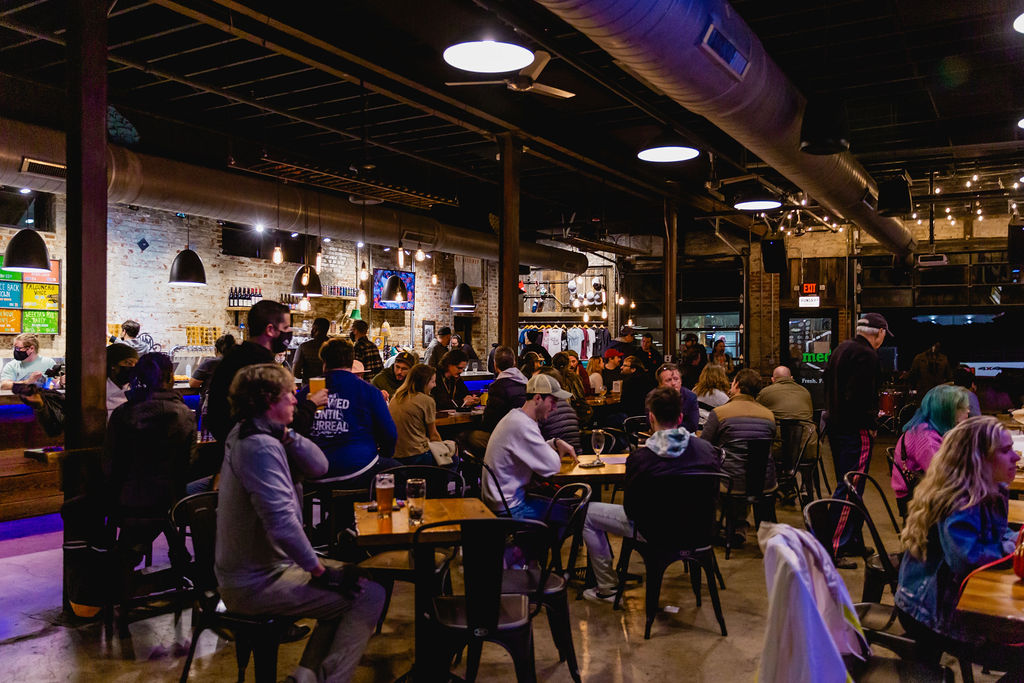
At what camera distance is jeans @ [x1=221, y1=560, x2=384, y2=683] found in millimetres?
2869

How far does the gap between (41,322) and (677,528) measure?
8.51 metres

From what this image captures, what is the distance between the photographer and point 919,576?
8.97ft

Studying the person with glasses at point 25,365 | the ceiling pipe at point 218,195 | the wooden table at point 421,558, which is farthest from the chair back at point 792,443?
the person with glasses at point 25,365

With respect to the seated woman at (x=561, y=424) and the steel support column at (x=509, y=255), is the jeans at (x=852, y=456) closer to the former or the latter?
the seated woman at (x=561, y=424)

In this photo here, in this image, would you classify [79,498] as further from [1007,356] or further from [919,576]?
[1007,356]

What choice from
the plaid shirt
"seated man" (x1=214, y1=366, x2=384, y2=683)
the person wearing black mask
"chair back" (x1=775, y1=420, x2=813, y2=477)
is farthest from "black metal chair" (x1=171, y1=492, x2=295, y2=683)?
the plaid shirt

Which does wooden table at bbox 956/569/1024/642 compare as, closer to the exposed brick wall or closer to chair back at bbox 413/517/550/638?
chair back at bbox 413/517/550/638

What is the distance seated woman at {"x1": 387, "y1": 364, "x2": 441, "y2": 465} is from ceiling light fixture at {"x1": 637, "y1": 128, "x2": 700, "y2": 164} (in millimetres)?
2608

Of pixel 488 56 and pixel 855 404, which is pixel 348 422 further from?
pixel 855 404

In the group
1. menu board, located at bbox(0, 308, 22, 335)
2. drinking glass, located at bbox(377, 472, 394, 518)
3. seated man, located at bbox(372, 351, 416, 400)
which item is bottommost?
drinking glass, located at bbox(377, 472, 394, 518)

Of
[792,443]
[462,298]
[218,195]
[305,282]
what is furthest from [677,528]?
[462,298]

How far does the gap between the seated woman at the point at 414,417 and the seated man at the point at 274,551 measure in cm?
259

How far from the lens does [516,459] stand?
14.4 ft

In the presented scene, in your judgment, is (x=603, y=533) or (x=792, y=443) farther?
(x=792, y=443)
